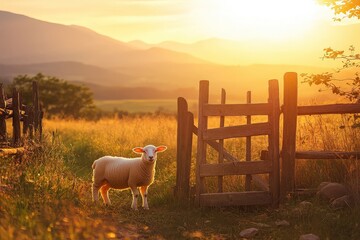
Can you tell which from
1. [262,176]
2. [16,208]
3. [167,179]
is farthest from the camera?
[167,179]

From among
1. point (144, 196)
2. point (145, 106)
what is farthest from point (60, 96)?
point (145, 106)

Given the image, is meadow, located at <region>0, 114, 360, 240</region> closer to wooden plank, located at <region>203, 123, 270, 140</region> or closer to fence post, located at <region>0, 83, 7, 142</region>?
fence post, located at <region>0, 83, 7, 142</region>

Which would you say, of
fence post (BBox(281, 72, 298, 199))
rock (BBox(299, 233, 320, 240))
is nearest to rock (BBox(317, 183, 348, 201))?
fence post (BBox(281, 72, 298, 199))

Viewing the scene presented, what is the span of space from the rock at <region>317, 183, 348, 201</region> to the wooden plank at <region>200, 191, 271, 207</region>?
1.01 meters

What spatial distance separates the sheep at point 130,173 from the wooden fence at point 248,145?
2.30 feet

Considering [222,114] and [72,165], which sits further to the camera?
[72,165]

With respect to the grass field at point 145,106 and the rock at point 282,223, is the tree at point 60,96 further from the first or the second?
the rock at point 282,223

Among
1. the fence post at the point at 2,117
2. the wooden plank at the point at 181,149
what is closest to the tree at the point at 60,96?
the fence post at the point at 2,117

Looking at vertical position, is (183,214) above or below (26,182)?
below

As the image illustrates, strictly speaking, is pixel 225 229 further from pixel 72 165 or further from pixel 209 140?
pixel 72 165

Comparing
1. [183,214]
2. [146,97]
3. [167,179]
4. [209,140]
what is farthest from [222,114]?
[146,97]

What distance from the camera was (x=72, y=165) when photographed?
1803 centimetres

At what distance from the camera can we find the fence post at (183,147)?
38.9 feet

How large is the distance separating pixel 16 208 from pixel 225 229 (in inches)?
137
